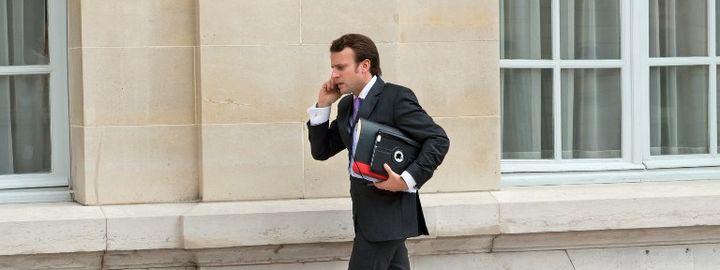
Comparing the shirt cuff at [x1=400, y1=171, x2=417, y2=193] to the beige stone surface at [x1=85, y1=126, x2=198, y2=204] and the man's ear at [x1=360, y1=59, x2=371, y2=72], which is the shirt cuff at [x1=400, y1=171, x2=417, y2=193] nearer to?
the man's ear at [x1=360, y1=59, x2=371, y2=72]

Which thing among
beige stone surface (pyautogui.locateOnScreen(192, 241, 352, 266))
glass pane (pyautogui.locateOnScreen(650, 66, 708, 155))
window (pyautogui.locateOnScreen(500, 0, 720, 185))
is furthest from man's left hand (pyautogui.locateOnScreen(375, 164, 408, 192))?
glass pane (pyautogui.locateOnScreen(650, 66, 708, 155))

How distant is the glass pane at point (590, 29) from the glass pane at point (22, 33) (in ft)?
10.5

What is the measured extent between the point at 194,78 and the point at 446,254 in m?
1.75

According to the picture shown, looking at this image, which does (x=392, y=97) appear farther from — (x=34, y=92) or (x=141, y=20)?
(x=34, y=92)

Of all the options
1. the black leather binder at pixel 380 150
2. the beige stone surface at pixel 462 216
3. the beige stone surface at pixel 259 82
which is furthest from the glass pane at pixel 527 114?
the black leather binder at pixel 380 150

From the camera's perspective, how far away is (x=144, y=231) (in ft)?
24.3

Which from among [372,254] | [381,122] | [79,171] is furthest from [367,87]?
[79,171]

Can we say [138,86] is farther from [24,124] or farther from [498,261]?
[498,261]

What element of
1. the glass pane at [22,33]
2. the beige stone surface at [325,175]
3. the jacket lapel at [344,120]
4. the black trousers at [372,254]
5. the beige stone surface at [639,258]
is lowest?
the beige stone surface at [639,258]

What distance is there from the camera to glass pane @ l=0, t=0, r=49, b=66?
7996 mm

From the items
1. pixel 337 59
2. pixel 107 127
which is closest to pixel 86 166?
pixel 107 127

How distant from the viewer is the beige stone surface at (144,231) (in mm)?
7383

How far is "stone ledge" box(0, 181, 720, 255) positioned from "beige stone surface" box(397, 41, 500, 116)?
520 millimetres

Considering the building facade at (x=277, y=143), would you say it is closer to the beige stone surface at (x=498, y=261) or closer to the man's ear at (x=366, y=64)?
the beige stone surface at (x=498, y=261)
